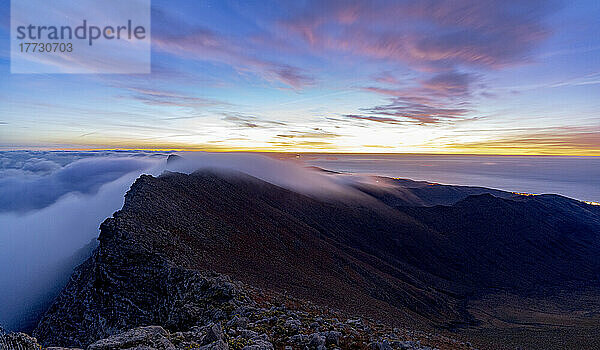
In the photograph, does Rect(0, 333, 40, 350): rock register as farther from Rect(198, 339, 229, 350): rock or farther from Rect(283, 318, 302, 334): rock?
Rect(283, 318, 302, 334): rock

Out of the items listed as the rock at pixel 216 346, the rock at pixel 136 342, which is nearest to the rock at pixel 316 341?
the rock at pixel 216 346

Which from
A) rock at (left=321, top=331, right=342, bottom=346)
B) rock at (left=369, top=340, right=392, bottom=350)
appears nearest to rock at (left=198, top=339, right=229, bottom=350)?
rock at (left=321, top=331, right=342, bottom=346)

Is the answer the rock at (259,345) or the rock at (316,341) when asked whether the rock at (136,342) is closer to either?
the rock at (259,345)

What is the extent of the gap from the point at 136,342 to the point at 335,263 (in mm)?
34724

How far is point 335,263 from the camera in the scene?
132 feet

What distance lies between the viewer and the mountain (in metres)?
17.4

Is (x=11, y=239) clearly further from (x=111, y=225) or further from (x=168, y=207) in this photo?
(x=111, y=225)

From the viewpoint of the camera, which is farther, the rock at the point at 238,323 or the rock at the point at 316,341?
the rock at the point at 238,323

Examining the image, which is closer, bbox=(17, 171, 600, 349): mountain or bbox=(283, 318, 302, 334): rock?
bbox=(283, 318, 302, 334): rock

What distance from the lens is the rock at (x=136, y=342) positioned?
24.2 feet

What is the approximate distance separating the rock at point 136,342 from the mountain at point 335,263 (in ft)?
12.7

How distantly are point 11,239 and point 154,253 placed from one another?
→ 8371cm

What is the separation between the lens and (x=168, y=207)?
102 ft

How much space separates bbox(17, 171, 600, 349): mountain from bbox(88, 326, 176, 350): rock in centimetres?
387
